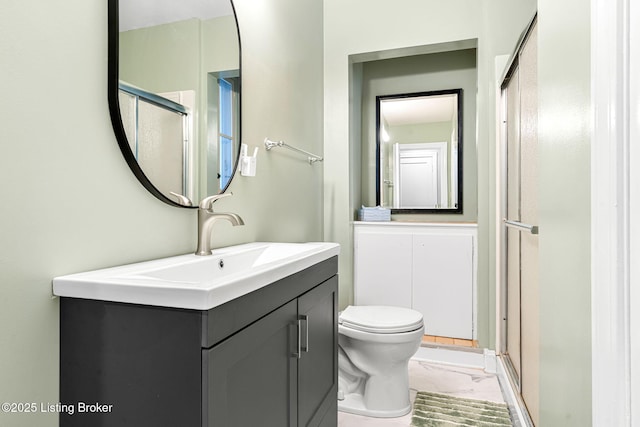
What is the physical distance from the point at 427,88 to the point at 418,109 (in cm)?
18

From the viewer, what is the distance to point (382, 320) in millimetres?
1906

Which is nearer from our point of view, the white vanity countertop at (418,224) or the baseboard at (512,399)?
the baseboard at (512,399)

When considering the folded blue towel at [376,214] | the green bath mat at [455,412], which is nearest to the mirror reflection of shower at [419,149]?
the folded blue towel at [376,214]

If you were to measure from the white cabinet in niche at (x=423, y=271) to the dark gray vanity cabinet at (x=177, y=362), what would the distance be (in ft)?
6.10

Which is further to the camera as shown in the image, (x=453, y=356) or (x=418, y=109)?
(x=418, y=109)

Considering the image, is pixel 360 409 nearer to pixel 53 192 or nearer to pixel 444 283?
pixel 444 283

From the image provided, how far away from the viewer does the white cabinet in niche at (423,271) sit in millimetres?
2639

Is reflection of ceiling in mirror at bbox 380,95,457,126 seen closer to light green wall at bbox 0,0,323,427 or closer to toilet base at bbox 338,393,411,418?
toilet base at bbox 338,393,411,418

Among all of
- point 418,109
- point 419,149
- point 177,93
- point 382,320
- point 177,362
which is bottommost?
point 382,320

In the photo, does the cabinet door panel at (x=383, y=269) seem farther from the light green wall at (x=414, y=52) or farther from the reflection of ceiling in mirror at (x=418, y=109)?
the reflection of ceiling in mirror at (x=418, y=109)

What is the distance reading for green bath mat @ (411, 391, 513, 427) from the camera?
1770 millimetres

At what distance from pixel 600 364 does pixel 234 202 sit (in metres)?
1.27

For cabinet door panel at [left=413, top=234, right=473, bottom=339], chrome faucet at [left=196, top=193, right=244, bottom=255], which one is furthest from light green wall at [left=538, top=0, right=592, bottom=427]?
cabinet door panel at [left=413, top=234, right=473, bottom=339]

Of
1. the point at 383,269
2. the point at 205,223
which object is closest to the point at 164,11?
the point at 205,223
